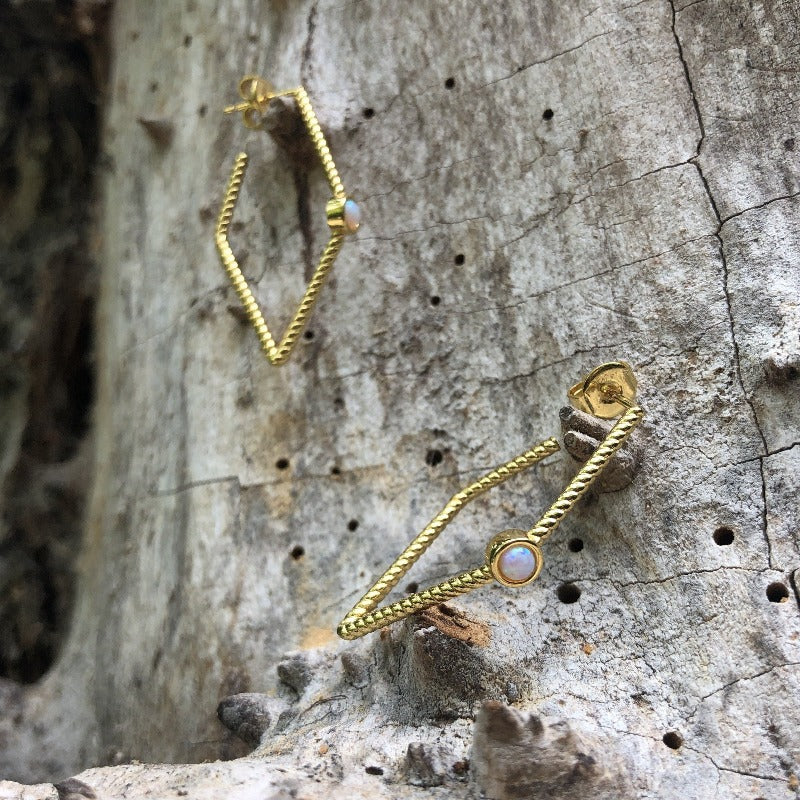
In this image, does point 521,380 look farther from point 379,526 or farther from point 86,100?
point 86,100

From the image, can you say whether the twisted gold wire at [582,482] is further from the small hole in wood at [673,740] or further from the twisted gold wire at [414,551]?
the small hole in wood at [673,740]

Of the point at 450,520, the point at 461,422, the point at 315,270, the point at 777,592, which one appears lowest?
the point at 777,592

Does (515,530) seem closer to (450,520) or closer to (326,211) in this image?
(450,520)

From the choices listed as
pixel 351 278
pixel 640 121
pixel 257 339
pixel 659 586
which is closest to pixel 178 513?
pixel 257 339

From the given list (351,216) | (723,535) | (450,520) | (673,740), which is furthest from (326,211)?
(673,740)

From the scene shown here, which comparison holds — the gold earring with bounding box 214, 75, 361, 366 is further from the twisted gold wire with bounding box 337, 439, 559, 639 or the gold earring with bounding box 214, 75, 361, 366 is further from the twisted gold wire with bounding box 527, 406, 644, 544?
the twisted gold wire with bounding box 527, 406, 644, 544

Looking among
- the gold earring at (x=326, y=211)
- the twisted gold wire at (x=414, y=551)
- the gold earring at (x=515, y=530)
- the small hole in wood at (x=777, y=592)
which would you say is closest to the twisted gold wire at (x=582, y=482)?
the gold earring at (x=515, y=530)

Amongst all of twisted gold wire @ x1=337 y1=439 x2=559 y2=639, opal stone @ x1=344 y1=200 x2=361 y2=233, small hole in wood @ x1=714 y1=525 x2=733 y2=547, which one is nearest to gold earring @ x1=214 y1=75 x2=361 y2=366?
opal stone @ x1=344 y1=200 x2=361 y2=233
